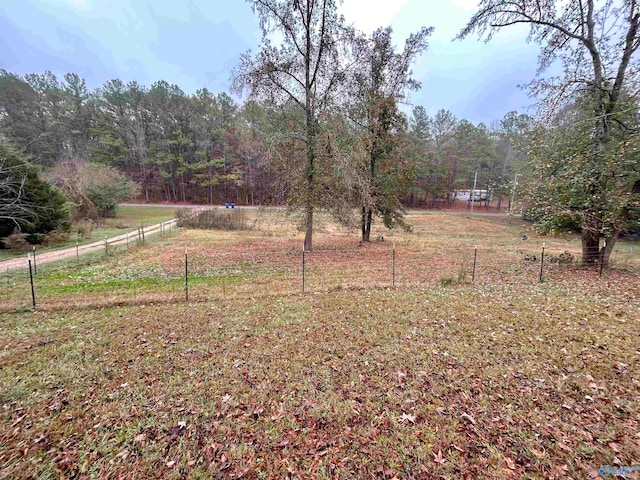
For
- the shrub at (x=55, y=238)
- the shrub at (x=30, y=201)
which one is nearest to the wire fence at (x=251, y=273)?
the shrub at (x=55, y=238)

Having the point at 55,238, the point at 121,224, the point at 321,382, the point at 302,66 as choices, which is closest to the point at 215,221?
the point at 121,224

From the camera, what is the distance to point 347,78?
1195 centimetres

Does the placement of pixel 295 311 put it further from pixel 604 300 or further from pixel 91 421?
pixel 604 300

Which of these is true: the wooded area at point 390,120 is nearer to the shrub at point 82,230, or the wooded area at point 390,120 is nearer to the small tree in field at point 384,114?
the small tree in field at point 384,114

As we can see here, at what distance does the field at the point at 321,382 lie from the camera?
2.43 m

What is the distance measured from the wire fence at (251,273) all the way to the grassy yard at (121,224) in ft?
11.9

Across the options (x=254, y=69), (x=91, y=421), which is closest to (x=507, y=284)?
(x=91, y=421)

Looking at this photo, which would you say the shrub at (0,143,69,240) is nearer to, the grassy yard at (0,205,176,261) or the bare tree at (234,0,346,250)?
the grassy yard at (0,205,176,261)

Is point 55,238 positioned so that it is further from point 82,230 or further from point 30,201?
point 82,230

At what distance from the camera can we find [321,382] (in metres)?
3.49

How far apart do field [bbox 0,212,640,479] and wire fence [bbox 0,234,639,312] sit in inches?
7.5

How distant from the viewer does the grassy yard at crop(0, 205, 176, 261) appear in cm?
1334

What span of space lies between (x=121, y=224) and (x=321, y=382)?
25413mm

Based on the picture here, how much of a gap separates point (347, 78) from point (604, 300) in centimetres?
1141
